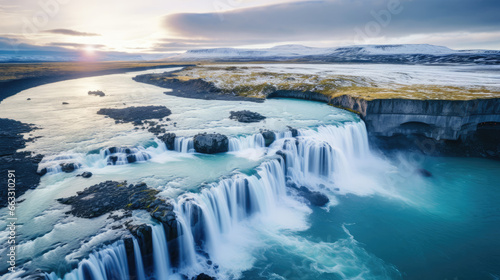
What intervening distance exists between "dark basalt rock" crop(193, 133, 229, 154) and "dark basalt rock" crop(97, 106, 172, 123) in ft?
35.1

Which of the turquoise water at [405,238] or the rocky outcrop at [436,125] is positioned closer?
the turquoise water at [405,238]

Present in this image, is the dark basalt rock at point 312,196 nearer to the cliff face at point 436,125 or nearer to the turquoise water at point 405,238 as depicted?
the turquoise water at point 405,238

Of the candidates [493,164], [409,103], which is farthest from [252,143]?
[493,164]

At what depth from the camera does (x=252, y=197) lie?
1834 cm

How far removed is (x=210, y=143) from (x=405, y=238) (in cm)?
1647

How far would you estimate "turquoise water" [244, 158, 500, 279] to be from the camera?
557 inches

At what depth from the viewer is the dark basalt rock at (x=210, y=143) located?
22828mm

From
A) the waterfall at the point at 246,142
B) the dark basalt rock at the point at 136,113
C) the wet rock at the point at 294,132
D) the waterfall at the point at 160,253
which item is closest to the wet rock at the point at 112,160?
the waterfall at the point at 160,253

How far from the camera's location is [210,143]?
75.1 ft

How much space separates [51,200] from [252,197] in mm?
12233

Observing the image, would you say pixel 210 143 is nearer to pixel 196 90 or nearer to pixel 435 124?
pixel 435 124

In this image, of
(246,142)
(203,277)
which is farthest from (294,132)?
(203,277)

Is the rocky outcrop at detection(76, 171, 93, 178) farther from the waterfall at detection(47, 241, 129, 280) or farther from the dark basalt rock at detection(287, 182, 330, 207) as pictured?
the dark basalt rock at detection(287, 182, 330, 207)

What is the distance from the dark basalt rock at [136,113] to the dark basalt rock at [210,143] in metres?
10.7
